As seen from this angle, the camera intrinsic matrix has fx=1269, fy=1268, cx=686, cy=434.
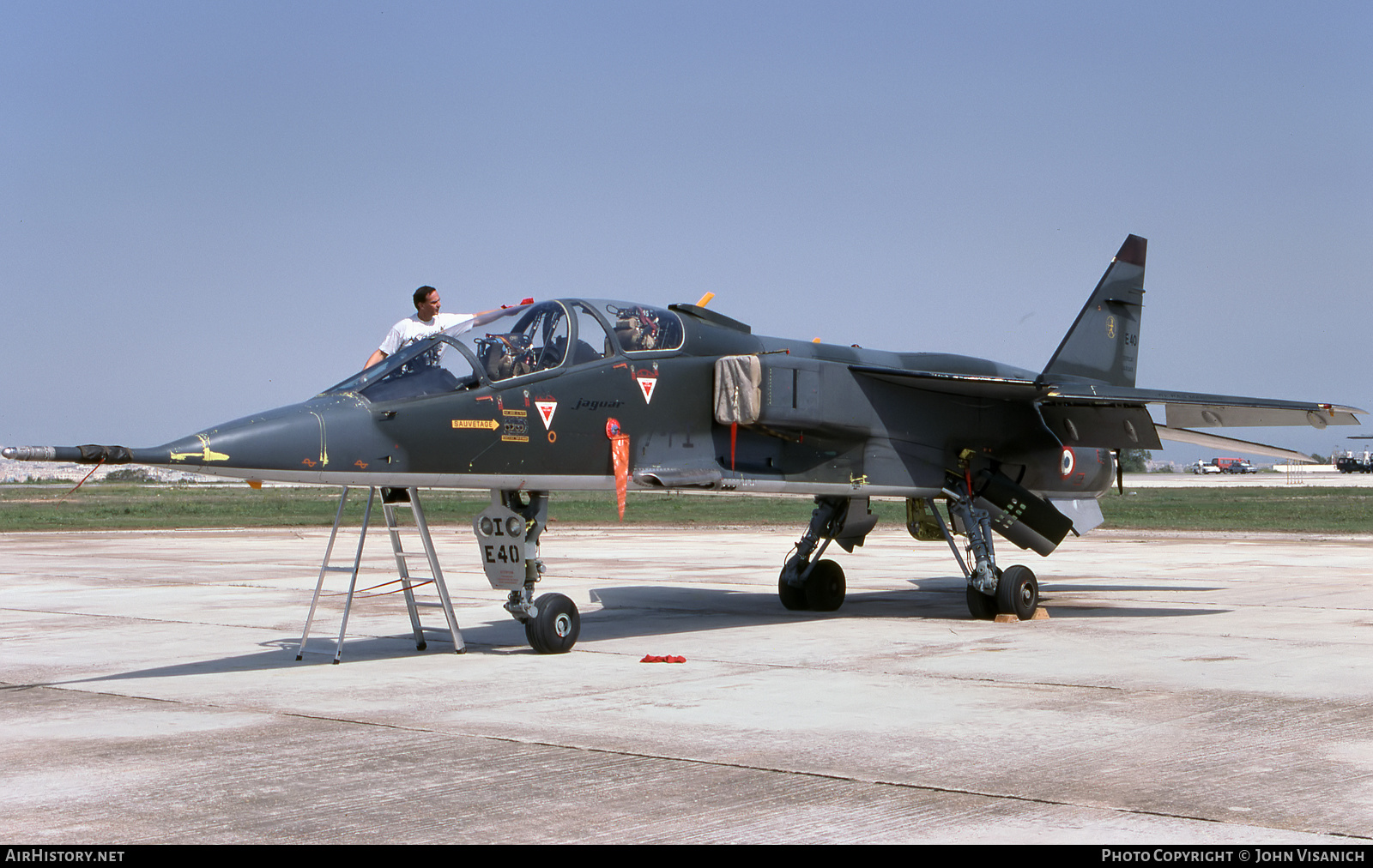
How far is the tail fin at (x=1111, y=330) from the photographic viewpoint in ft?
54.5

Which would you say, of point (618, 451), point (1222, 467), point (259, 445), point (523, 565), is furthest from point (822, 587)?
point (1222, 467)

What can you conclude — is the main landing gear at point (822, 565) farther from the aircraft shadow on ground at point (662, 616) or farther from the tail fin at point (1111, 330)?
the tail fin at point (1111, 330)

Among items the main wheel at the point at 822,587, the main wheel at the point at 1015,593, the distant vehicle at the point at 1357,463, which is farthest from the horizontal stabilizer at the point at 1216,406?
the distant vehicle at the point at 1357,463

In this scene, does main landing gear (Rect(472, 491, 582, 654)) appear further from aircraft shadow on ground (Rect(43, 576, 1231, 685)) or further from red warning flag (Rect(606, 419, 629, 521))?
red warning flag (Rect(606, 419, 629, 521))

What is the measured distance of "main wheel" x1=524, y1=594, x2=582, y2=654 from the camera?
10625 millimetres

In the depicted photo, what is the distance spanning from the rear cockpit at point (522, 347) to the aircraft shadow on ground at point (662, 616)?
244 cm

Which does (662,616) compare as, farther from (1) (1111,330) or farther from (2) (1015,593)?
(1) (1111,330)

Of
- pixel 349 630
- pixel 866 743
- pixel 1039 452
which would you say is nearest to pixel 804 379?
pixel 1039 452

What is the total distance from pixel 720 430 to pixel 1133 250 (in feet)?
27.7

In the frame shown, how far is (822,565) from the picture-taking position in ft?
49.3

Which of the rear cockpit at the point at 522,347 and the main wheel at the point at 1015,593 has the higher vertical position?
the rear cockpit at the point at 522,347

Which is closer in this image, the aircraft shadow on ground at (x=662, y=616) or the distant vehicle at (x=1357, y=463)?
the aircraft shadow on ground at (x=662, y=616)

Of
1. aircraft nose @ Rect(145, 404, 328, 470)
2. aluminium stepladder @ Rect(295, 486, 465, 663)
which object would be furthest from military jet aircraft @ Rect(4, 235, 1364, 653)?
aluminium stepladder @ Rect(295, 486, 465, 663)

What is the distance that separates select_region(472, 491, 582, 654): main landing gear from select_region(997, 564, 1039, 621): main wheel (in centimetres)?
509
